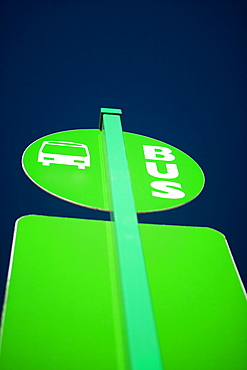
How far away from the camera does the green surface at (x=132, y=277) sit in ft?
1.62

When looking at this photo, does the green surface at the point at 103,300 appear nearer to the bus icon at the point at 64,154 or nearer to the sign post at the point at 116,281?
the sign post at the point at 116,281

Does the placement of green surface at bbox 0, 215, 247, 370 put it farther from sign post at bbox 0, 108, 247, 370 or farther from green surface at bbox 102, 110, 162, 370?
green surface at bbox 102, 110, 162, 370

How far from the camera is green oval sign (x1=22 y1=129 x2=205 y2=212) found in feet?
3.30

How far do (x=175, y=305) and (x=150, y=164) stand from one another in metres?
0.47

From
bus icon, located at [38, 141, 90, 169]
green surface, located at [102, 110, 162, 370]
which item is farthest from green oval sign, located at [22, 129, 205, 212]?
green surface, located at [102, 110, 162, 370]

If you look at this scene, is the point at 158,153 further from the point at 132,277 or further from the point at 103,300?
the point at 132,277

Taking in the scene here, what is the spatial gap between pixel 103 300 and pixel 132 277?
0.23 metres

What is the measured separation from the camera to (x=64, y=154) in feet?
3.72

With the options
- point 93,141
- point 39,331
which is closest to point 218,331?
point 39,331

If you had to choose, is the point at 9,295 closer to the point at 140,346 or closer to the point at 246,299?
the point at 140,346

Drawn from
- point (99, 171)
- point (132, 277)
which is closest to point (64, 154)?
point (99, 171)

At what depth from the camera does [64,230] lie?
931 mm

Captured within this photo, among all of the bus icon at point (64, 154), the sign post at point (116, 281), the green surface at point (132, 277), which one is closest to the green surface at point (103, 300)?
the sign post at point (116, 281)

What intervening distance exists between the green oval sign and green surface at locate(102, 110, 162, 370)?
161mm
